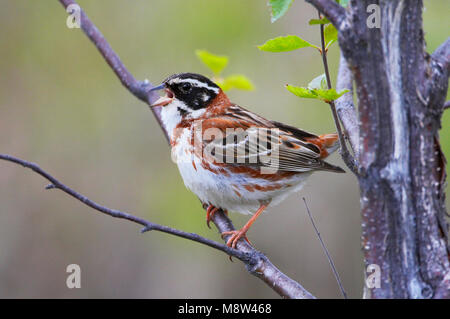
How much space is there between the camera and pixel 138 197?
752 cm

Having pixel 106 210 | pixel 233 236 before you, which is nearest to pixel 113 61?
pixel 233 236

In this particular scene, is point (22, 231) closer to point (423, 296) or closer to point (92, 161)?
point (92, 161)

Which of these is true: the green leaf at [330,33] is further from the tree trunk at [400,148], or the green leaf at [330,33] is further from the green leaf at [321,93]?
the tree trunk at [400,148]

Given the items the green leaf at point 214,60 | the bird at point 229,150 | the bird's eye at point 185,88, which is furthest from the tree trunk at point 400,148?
the bird's eye at point 185,88

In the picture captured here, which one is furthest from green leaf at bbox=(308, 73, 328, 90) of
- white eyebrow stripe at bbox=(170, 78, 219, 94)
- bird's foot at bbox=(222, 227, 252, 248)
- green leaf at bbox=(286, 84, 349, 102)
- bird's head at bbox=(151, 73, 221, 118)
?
white eyebrow stripe at bbox=(170, 78, 219, 94)

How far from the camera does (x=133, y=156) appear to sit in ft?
24.6

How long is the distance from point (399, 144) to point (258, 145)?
289 cm

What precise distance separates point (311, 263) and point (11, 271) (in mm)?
4331

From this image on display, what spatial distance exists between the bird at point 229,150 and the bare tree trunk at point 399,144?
2441 mm

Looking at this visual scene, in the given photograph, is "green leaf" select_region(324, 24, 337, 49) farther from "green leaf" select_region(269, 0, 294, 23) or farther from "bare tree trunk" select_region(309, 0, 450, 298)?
"bare tree trunk" select_region(309, 0, 450, 298)

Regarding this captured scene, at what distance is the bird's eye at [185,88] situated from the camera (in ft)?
15.4

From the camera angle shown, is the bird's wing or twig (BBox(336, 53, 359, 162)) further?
the bird's wing

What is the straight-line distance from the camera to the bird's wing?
4.55 meters
